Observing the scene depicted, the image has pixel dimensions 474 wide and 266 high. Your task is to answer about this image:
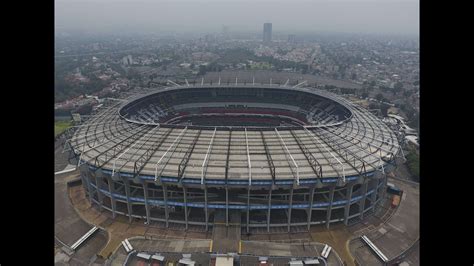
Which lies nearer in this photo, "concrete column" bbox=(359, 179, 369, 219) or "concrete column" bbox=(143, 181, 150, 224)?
"concrete column" bbox=(143, 181, 150, 224)

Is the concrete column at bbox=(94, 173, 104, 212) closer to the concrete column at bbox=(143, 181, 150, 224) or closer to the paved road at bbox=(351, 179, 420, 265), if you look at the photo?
the concrete column at bbox=(143, 181, 150, 224)

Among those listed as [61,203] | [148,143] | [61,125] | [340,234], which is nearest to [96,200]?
[61,203]

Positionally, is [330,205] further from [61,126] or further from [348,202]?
[61,126]

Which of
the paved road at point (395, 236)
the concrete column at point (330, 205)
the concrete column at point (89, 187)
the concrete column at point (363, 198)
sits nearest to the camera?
the paved road at point (395, 236)

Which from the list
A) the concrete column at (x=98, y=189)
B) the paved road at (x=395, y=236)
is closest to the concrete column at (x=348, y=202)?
the paved road at (x=395, y=236)

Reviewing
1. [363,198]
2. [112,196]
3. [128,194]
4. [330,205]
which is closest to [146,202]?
[128,194]

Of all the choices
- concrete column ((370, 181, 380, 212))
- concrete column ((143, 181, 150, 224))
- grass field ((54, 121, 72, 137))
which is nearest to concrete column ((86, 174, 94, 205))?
concrete column ((143, 181, 150, 224))

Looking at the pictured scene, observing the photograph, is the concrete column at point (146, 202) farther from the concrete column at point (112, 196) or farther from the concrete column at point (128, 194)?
the concrete column at point (112, 196)

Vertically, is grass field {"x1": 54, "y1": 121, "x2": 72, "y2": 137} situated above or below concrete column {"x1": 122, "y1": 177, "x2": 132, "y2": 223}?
above
